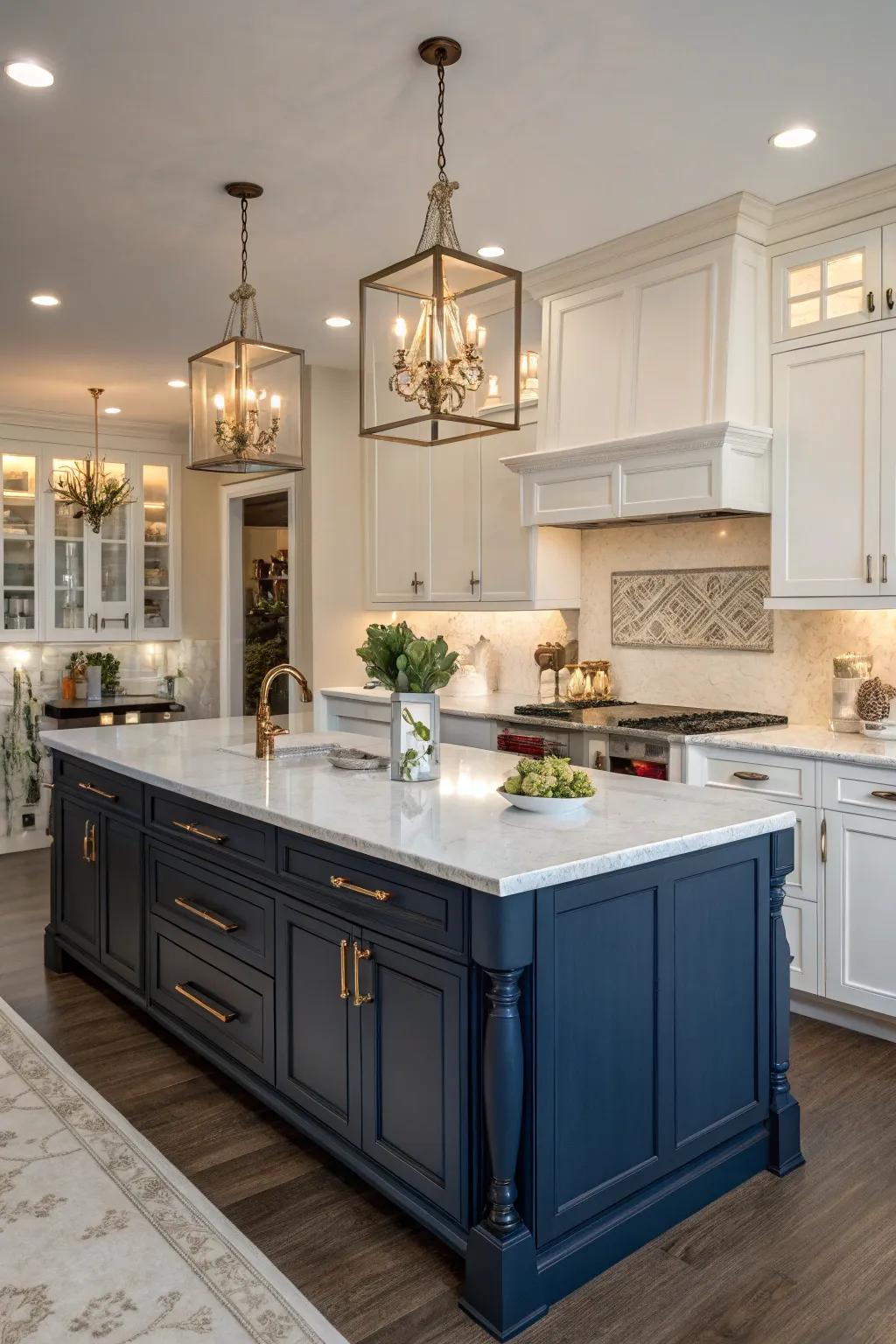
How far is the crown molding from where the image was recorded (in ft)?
12.4

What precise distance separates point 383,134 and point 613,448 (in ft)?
5.14

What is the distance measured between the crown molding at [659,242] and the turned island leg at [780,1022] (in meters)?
2.42

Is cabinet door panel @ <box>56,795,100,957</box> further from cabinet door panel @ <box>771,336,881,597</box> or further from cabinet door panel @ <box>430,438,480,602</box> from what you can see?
cabinet door panel @ <box>771,336,881,597</box>

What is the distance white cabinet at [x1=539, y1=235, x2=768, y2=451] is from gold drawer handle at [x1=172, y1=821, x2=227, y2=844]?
2.39m

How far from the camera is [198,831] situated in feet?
9.80

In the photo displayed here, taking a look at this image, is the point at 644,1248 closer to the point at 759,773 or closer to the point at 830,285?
the point at 759,773

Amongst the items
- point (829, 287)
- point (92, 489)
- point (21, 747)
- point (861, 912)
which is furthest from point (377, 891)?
point (21, 747)

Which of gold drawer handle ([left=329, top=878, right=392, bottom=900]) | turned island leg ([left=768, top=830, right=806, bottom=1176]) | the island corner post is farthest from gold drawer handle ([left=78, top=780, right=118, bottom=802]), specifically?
turned island leg ([left=768, top=830, right=806, bottom=1176])

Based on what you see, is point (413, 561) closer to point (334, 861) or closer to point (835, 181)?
point (835, 181)

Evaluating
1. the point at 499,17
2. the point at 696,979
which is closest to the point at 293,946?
the point at 696,979

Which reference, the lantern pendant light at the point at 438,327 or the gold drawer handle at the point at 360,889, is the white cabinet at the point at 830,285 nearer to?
the lantern pendant light at the point at 438,327

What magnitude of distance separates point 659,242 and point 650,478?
0.93 m

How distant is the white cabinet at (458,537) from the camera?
16.4ft

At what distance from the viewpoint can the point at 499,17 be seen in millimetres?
2547
